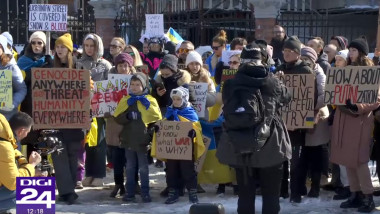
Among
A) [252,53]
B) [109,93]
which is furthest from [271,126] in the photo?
[109,93]

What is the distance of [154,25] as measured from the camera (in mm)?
13047

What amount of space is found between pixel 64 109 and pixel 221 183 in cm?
208

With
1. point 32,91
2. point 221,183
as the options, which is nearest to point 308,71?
point 221,183

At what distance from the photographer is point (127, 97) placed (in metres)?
8.38

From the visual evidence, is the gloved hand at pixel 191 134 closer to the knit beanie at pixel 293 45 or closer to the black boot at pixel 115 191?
the black boot at pixel 115 191

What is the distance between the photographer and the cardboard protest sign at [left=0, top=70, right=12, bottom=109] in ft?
26.1

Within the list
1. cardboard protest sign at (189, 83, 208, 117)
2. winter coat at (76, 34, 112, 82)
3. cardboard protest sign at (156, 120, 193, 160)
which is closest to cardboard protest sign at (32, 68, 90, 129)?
winter coat at (76, 34, 112, 82)

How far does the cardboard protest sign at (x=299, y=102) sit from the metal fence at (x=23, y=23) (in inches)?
472

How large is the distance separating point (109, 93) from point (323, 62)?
104 inches

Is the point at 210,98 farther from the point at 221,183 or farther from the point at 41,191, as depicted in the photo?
the point at 41,191

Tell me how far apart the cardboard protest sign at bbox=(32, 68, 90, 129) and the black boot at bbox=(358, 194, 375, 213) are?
3.14 m

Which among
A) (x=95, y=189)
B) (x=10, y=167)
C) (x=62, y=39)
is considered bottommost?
(x=95, y=189)

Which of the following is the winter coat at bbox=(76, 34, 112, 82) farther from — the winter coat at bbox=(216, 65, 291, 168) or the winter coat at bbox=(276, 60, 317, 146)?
the winter coat at bbox=(216, 65, 291, 168)

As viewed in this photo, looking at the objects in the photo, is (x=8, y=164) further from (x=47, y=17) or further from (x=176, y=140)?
(x=47, y=17)
